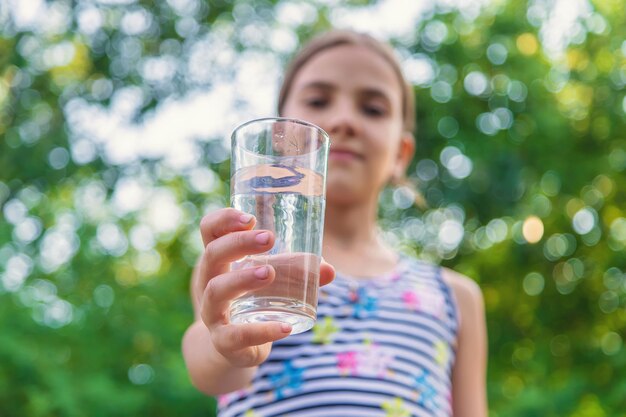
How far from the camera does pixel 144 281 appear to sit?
5.07 m

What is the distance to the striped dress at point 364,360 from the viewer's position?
1.90m

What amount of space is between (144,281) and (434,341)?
3254mm

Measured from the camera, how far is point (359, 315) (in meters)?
2.10

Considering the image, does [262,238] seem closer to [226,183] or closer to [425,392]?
[425,392]

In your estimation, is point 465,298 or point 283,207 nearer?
point 283,207

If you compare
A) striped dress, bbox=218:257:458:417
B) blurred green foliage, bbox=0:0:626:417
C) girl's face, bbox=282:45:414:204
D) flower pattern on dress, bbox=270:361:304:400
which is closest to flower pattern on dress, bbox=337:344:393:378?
striped dress, bbox=218:257:458:417

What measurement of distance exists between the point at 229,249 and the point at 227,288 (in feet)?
0.21

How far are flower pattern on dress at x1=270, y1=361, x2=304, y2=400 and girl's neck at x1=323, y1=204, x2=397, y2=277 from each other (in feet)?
1.32

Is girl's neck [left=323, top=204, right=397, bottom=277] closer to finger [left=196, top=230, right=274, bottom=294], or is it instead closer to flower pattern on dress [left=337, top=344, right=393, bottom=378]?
flower pattern on dress [left=337, top=344, right=393, bottom=378]

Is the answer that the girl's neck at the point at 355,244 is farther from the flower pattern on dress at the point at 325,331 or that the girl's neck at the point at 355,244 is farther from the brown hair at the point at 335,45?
the brown hair at the point at 335,45

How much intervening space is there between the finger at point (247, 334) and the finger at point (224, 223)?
6.1 inches

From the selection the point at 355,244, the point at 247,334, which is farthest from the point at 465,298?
the point at 247,334

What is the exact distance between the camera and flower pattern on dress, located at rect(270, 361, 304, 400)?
191cm

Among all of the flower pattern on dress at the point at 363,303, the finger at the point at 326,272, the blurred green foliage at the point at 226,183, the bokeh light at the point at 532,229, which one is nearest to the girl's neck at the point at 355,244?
the flower pattern on dress at the point at 363,303
